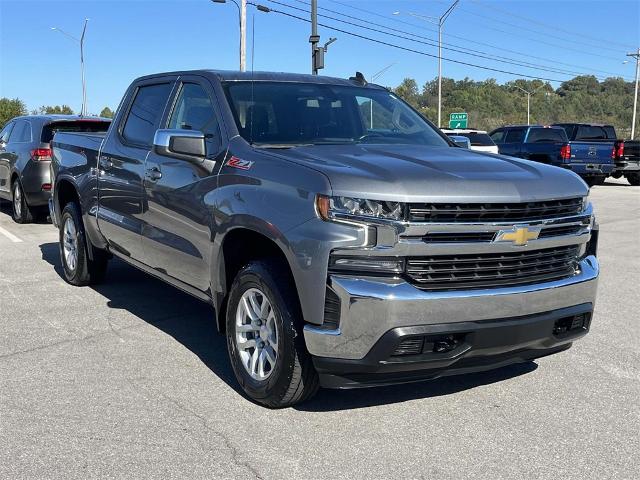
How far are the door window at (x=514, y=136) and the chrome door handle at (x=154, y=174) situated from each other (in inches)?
696

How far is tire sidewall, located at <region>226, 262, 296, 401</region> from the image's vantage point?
3637 mm

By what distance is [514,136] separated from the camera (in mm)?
21469

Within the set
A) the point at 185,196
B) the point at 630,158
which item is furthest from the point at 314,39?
the point at 185,196

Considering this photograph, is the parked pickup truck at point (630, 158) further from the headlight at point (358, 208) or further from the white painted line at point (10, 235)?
the headlight at point (358, 208)

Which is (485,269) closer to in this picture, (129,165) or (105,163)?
(129,165)

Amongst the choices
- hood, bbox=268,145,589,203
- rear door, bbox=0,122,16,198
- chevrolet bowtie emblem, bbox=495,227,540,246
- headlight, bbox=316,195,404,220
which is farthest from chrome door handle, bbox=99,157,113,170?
rear door, bbox=0,122,16,198

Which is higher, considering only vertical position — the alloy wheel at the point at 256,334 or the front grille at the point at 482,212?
the front grille at the point at 482,212

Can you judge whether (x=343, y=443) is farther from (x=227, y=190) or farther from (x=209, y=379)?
(x=227, y=190)

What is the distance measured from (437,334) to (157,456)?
1.44 meters

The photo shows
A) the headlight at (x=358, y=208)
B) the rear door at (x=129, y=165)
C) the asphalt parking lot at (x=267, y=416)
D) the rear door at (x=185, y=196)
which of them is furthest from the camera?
the rear door at (x=129, y=165)

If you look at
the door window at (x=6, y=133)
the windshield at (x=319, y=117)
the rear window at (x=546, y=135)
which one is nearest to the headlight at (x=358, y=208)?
the windshield at (x=319, y=117)

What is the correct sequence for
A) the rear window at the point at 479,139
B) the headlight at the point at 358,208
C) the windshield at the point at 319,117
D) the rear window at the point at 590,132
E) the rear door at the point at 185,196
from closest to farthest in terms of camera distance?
the headlight at the point at 358,208
the rear door at the point at 185,196
the windshield at the point at 319,117
the rear window at the point at 479,139
the rear window at the point at 590,132

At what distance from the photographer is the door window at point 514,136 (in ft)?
69.5

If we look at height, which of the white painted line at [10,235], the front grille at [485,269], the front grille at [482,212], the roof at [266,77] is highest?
the roof at [266,77]
